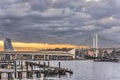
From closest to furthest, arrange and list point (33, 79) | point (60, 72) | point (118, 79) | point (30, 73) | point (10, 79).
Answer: point (10, 79)
point (33, 79)
point (30, 73)
point (118, 79)
point (60, 72)

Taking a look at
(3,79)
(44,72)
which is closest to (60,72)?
(44,72)

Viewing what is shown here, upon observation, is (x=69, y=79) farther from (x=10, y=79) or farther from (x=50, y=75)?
(x=10, y=79)

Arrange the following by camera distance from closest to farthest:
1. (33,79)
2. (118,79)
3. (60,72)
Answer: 1. (33,79)
2. (118,79)
3. (60,72)

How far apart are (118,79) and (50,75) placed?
17658 millimetres

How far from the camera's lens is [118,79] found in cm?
10406

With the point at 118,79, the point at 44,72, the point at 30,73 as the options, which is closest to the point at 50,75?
the point at 44,72

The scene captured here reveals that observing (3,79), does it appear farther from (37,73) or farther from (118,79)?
(118,79)

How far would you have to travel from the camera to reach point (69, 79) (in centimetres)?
9962

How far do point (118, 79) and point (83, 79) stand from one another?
9.10 m

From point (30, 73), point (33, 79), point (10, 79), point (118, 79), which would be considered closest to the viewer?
point (10, 79)

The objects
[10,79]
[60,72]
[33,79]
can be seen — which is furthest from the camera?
[60,72]

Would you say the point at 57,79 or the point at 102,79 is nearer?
the point at 57,79

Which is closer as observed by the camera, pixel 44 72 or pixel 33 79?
pixel 33 79

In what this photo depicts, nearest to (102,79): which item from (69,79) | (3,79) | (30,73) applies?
(69,79)
